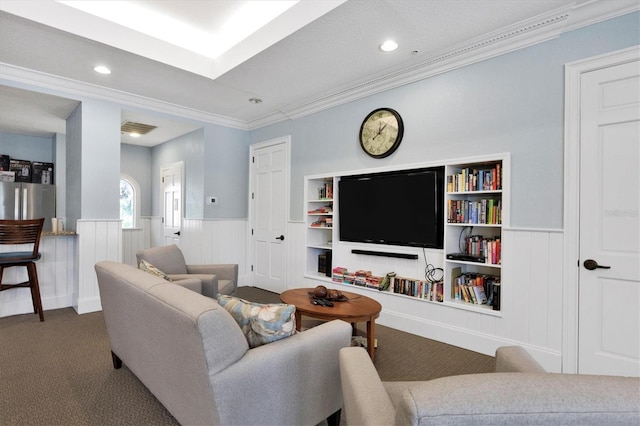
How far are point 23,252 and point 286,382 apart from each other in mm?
3848

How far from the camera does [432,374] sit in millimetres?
2566

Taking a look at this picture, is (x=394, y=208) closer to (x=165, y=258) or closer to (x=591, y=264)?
(x=591, y=264)

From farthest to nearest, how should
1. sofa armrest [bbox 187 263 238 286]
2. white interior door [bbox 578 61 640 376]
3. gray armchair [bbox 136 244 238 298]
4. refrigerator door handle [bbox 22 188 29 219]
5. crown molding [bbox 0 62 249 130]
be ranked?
refrigerator door handle [bbox 22 188 29 219] < sofa armrest [bbox 187 263 238 286] < crown molding [bbox 0 62 249 130] < gray armchair [bbox 136 244 238 298] < white interior door [bbox 578 61 640 376]

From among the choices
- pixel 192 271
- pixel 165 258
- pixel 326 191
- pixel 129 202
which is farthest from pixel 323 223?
pixel 129 202

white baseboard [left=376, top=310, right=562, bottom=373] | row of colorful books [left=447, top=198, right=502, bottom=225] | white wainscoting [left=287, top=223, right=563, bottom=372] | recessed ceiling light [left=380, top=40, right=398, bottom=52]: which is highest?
recessed ceiling light [left=380, top=40, right=398, bottom=52]

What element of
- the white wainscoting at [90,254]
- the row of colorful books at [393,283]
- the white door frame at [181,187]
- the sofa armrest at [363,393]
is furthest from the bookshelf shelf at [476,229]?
the white door frame at [181,187]

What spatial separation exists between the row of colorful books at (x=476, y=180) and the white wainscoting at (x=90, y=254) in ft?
13.3

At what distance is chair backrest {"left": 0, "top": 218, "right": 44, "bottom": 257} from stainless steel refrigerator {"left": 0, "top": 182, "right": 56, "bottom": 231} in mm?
2644

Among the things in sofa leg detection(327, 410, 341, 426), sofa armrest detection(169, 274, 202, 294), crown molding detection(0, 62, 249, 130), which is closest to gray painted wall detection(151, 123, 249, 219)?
crown molding detection(0, 62, 249, 130)

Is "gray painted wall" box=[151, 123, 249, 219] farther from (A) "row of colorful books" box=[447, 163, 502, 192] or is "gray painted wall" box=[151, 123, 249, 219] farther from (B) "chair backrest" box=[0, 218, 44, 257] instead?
(A) "row of colorful books" box=[447, 163, 502, 192]

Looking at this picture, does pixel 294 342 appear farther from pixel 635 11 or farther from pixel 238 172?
pixel 238 172

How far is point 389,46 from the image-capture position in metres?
3.08

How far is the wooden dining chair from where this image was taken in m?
3.44

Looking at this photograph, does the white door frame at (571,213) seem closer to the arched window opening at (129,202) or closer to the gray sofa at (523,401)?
the gray sofa at (523,401)
